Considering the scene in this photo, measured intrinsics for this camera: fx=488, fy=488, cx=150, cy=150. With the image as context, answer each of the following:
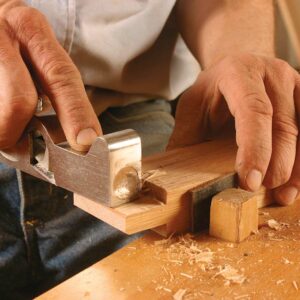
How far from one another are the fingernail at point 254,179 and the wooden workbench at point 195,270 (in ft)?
0.23

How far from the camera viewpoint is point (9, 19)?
0.81m

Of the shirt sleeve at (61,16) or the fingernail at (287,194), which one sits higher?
the shirt sleeve at (61,16)

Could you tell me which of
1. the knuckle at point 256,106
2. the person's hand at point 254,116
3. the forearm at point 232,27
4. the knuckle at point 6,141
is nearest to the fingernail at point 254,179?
the person's hand at point 254,116

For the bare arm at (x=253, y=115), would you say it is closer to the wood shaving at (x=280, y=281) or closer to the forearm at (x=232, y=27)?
the forearm at (x=232, y=27)

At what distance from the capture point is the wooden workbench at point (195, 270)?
59cm

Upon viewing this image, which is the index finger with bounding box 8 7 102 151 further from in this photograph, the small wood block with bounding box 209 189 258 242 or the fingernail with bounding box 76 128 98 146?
the small wood block with bounding box 209 189 258 242

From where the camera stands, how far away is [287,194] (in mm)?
821

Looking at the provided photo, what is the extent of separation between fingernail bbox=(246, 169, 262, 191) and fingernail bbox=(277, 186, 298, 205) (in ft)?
0.22

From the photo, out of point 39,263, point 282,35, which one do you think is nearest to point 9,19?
point 39,263

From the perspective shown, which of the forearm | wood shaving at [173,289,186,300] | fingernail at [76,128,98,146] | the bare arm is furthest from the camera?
the forearm

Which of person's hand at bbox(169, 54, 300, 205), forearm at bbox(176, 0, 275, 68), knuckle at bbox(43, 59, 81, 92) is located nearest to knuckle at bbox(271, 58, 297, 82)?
person's hand at bbox(169, 54, 300, 205)

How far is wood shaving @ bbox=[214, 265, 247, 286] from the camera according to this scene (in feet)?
2.01

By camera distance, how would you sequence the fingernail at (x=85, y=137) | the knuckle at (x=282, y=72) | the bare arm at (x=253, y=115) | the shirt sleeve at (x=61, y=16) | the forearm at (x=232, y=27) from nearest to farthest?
the fingernail at (x=85, y=137)
the bare arm at (x=253, y=115)
the knuckle at (x=282, y=72)
the shirt sleeve at (x=61, y=16)
the forearm at (x=232, y=27)

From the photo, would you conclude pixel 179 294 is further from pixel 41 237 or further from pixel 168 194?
pixel 41 237
